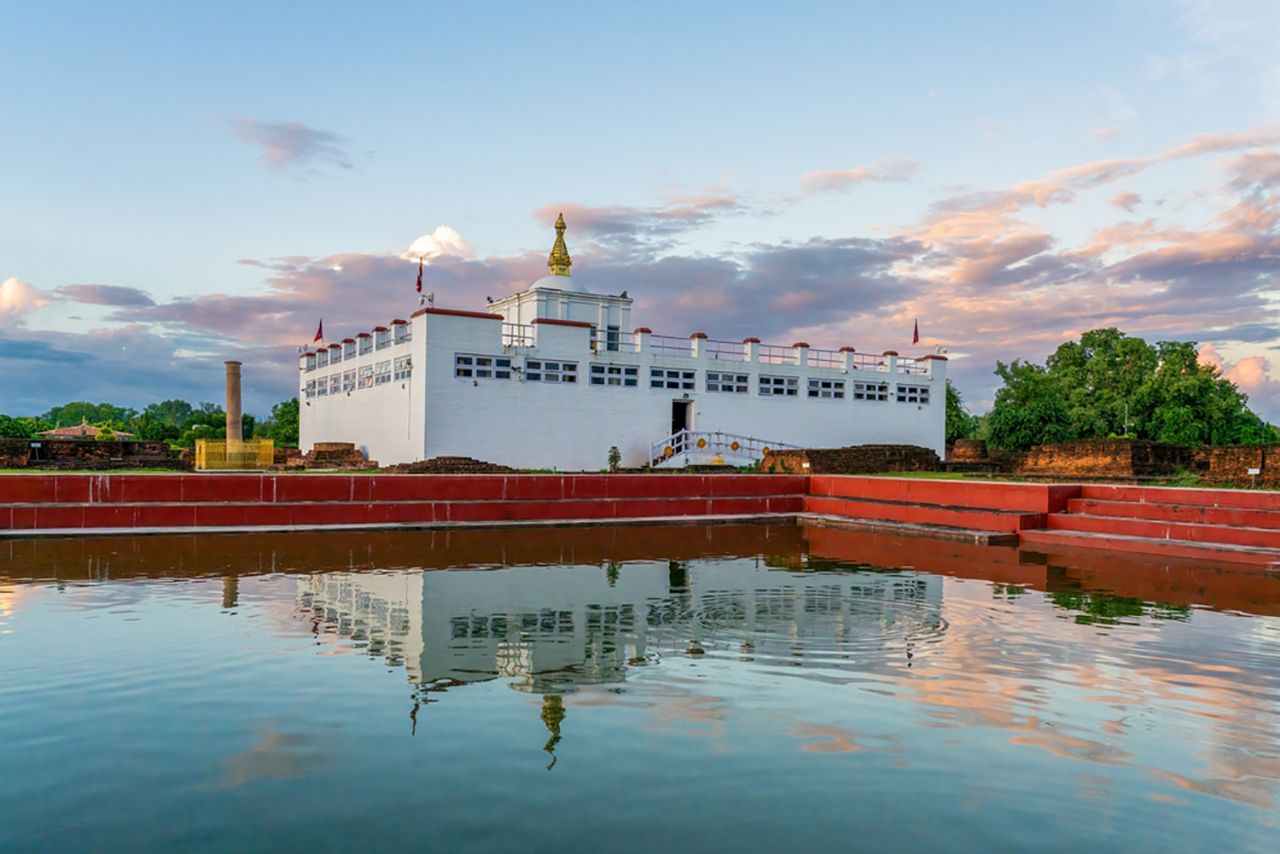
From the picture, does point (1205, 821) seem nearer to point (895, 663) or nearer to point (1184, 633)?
point (895, 663)

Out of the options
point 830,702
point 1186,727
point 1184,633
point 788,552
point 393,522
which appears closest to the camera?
point 1186,727

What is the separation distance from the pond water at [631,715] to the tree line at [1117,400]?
112 ft

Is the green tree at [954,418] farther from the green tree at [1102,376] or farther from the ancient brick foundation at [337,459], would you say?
the ancient brick foundation at [337,459]

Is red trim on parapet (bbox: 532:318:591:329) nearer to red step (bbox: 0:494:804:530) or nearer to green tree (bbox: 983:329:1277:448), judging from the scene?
red step (bbox: 0:494:804:530)

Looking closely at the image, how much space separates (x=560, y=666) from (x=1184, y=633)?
18.6 feet

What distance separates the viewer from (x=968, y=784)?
177 inches

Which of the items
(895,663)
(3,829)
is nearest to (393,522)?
(895,663)

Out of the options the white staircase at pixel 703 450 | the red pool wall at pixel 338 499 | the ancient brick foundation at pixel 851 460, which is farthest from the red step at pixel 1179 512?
the white staircase at pixel 703 450

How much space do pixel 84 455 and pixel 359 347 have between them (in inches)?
416

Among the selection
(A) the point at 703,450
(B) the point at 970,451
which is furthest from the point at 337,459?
(B) the point at 970,451

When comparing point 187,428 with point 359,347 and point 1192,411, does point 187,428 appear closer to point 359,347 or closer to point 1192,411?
point 359,347

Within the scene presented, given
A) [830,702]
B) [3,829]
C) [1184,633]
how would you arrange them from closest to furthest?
[3,829]
[830,702]
[1184,633]

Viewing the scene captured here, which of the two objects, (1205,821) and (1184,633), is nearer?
(1205,821)

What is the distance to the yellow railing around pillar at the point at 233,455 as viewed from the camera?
31.2 meters
